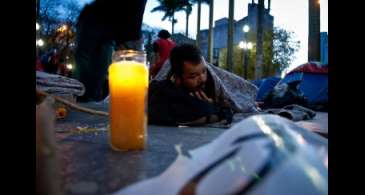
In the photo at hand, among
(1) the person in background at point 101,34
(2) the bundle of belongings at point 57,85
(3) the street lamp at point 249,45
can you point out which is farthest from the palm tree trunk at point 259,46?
(2) the bundle of belongings at point 57,85

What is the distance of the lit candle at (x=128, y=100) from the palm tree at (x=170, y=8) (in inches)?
1063

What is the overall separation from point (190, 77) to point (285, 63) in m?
23.2

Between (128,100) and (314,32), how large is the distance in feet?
29.1

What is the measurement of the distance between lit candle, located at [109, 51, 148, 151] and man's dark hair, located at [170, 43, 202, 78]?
125cm

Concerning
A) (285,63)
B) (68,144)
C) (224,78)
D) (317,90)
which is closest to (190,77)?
(224,78)

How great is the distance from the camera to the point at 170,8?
2833 cm

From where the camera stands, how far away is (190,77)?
220 centimetres

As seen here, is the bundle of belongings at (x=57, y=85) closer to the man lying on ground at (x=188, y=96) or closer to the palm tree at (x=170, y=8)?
the man lying on ground at (x=188, y=96)

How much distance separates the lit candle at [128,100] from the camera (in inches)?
37.4

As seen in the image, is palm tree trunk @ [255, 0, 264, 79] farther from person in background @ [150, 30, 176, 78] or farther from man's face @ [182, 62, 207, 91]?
man's face @ [182, 62, 207, 91]

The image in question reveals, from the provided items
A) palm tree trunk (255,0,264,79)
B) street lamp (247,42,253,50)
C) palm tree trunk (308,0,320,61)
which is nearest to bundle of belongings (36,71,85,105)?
palm tree trunk (308,0,320,61)

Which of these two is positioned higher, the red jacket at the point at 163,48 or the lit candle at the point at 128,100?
the red jacket at the point at 163,48
